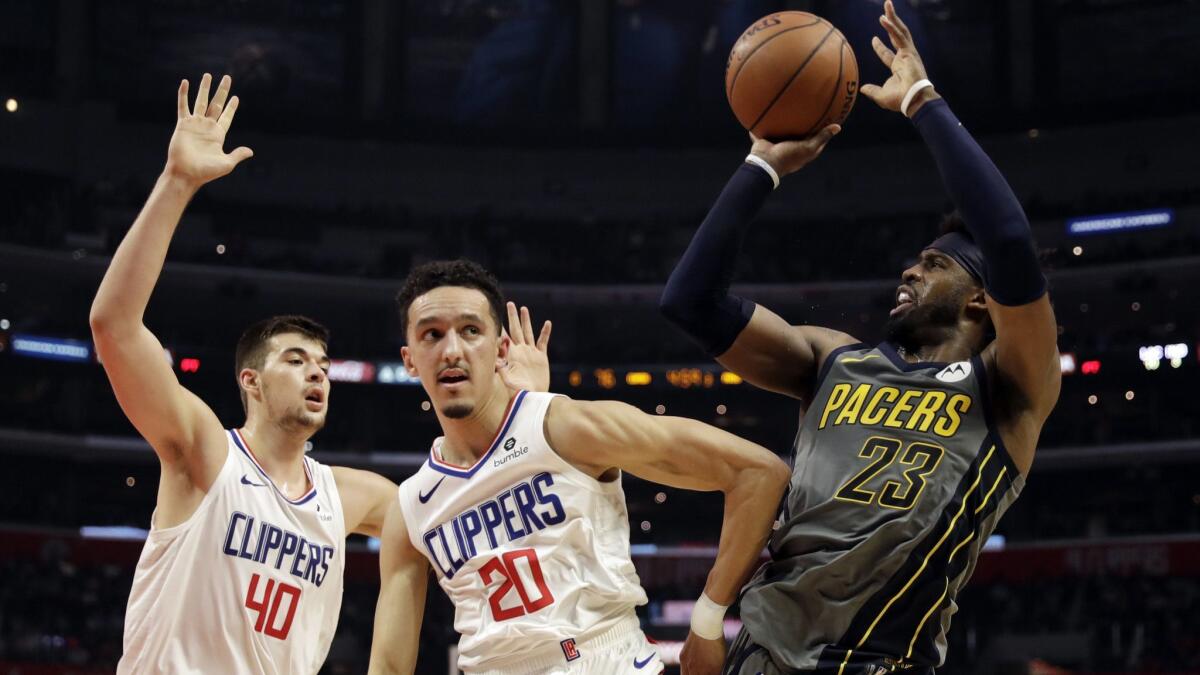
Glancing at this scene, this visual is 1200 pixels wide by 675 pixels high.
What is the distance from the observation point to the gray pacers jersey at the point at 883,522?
3848 millimetres

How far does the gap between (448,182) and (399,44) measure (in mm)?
4118

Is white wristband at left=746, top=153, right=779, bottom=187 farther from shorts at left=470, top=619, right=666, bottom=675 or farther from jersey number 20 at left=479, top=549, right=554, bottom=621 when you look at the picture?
shorts at left=470, top=619, right=666, bottom=675

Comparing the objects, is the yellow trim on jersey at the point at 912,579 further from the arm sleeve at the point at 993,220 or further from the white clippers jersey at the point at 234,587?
the white clippers jersey at the point at 234,587

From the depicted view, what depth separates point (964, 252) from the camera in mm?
4375

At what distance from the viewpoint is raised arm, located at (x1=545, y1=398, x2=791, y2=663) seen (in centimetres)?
417

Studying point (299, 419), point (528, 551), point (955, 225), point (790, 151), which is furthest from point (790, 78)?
point (299, 419)

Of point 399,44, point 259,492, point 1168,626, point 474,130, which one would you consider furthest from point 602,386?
point 259,492

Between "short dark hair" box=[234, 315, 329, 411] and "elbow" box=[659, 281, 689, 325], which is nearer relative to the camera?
"elbow" box=[659, 281, 689, 325]

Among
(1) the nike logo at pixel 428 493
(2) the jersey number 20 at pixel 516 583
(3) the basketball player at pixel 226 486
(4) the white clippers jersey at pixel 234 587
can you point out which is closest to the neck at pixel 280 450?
(3) the basketball player at pixel 226 486

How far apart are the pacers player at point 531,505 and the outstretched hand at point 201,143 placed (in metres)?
0.78

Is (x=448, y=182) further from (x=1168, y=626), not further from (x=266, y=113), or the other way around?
(x=1168, y=626)

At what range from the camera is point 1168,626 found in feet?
84.7

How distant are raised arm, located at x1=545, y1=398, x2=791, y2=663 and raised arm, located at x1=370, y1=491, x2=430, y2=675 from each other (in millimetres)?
893

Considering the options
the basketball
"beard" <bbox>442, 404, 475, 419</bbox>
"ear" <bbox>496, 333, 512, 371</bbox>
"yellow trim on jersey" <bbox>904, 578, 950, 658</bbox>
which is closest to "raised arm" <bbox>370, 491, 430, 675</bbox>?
"beard" <bbox>442, 404, 475, 419</bbox>
